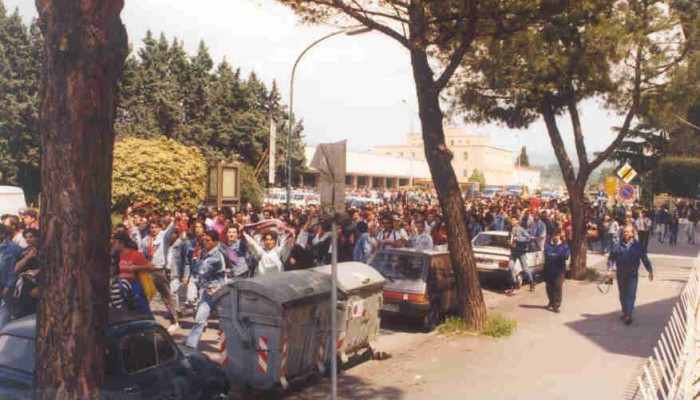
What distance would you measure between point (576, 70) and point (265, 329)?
12.2 m

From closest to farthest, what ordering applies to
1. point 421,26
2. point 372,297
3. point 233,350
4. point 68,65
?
point 68,65, point 233,350, point 372,297, point 421,26

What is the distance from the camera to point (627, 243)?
39.5 feet

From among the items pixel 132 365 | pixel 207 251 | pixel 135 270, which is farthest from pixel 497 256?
pixel 132 365

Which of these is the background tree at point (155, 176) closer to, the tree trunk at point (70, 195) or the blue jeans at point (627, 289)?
the blue jeans at point (627, 289)

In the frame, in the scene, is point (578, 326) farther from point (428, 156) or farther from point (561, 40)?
point (561, 40)

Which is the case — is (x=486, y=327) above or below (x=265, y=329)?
below

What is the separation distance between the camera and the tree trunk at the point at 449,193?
37.3 feet

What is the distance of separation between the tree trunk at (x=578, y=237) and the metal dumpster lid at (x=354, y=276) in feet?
33.9

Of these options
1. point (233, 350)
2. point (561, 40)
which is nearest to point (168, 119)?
point (561, 40)

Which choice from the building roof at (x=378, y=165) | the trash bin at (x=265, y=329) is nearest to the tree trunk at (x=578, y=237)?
the trash bin at (x=265, y=329)

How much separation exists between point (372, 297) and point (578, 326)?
15.8 feet

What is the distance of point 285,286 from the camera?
7.68 metres

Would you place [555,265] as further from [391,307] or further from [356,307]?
[356,307]

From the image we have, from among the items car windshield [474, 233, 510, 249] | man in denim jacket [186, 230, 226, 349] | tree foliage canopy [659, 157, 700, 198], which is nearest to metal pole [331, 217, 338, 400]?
man in denim jacket [186, 230, 226, 349]
